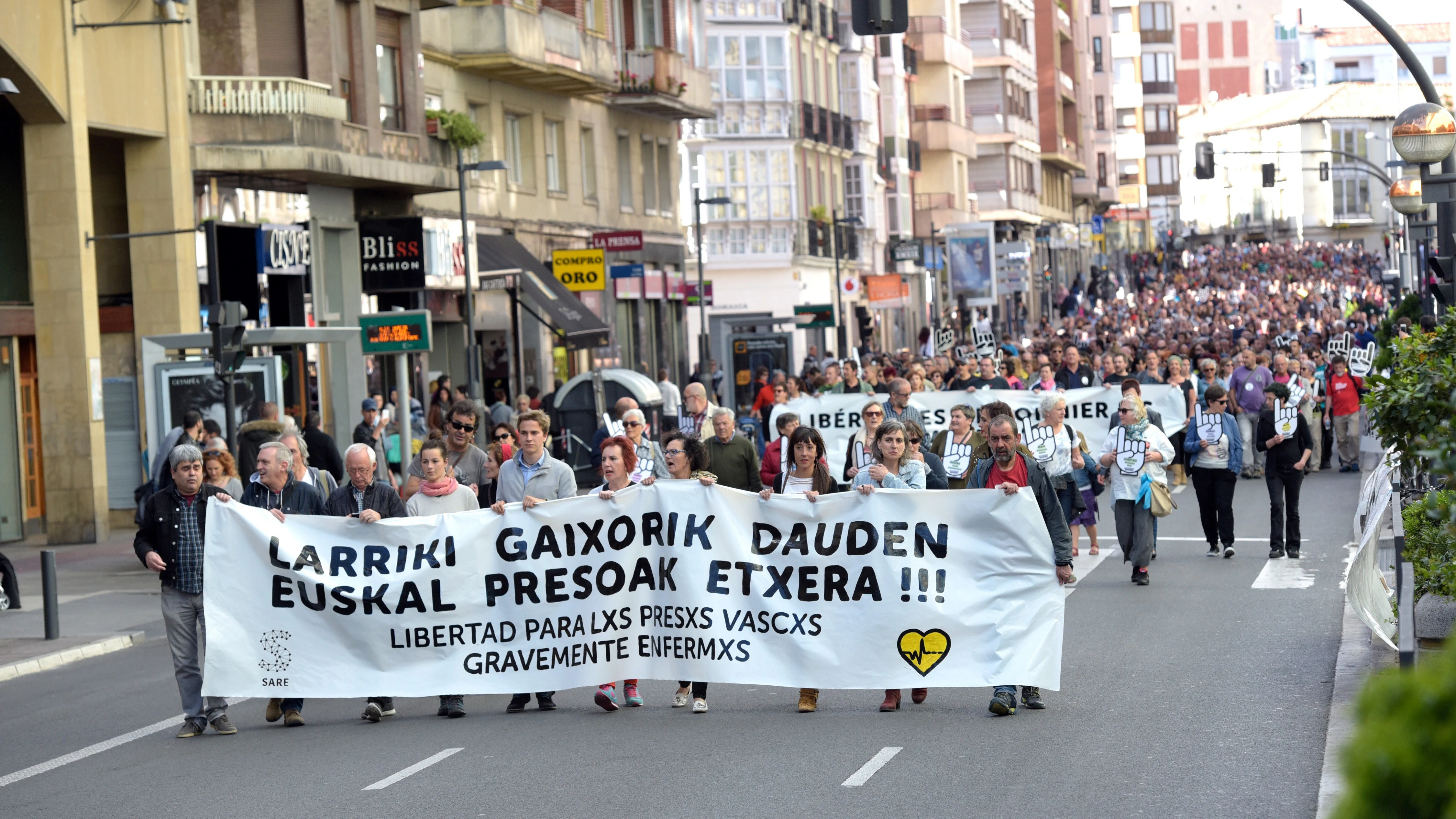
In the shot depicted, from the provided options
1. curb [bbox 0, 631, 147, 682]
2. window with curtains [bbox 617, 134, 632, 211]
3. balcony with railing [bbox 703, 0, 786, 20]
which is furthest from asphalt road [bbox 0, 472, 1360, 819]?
balcony with railing [bbox 703, 0, 786, 20]

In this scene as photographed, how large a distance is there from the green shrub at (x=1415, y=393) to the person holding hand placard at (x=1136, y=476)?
5682mm

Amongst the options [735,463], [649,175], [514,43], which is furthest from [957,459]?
[649,175]

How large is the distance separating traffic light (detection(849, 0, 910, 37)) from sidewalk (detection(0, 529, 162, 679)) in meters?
Result: 7.59

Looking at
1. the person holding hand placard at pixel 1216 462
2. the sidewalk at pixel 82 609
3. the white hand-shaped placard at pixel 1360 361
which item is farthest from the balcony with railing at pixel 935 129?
the person holding hand placard at pixel 1216 462

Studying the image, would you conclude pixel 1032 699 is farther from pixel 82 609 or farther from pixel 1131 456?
pixel 82 609

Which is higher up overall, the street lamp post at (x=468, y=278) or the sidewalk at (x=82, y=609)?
the street lamp post at (x=468, y=278)

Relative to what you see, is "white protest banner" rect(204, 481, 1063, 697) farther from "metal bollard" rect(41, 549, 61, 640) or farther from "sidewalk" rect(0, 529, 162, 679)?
"metal bollard" rect(41, 549, 61, 640)

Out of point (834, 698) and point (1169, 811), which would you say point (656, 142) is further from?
point (1169, 811)

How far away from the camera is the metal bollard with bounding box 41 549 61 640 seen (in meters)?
16.0

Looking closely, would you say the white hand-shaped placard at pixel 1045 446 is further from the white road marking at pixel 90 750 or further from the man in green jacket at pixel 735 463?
the white road marking at pixel 90 750

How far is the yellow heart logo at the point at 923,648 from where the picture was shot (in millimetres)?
11172

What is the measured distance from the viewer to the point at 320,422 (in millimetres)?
30547

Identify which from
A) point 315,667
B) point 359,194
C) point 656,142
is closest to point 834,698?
point 315,667

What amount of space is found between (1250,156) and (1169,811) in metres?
164
